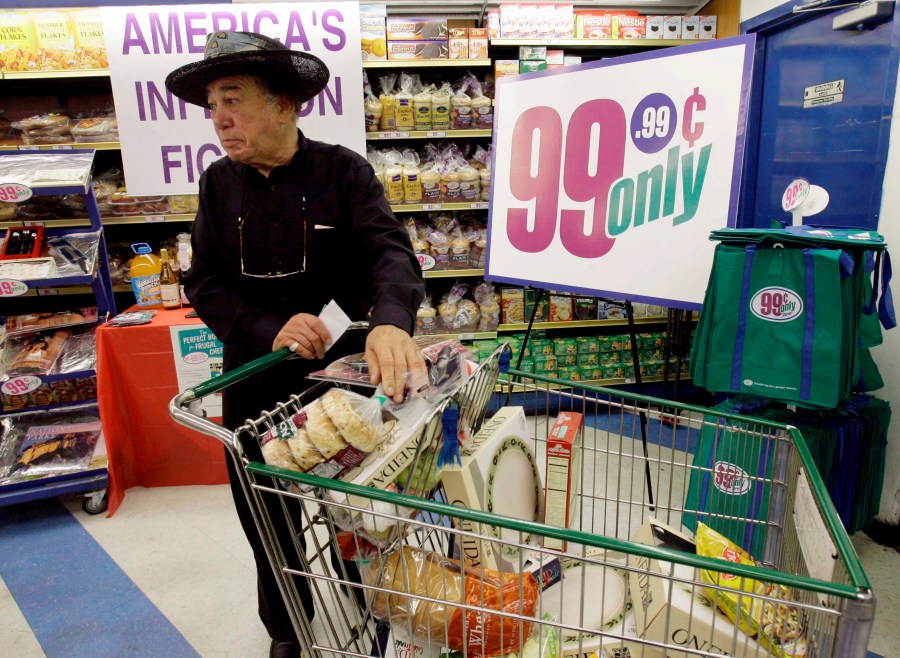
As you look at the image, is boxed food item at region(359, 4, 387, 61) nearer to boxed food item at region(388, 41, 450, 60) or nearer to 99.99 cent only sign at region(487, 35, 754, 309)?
boxed food item at region(388, 41, 450, 60)

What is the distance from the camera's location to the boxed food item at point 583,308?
390 cm

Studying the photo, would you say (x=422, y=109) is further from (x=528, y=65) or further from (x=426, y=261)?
(x=426, y=261)

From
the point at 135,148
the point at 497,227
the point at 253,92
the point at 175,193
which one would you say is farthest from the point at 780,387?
the point at 135,148

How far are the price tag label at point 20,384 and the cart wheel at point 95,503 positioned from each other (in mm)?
578

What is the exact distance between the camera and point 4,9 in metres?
3.29

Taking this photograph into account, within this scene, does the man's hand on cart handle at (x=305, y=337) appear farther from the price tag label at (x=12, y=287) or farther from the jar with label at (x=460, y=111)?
the jar with label at (x=460, y=111)

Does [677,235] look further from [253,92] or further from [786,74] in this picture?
[786,74]

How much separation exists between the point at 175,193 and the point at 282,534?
2.29 metres

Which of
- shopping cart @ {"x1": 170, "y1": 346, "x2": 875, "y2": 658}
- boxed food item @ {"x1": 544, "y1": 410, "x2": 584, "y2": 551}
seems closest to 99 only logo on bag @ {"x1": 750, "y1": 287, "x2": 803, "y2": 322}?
shopping cart @ {"x1": 170, "y1": 346, "x2": 875, "y2": 658}

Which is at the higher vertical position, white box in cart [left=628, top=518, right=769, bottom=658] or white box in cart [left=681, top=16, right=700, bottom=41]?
white box in cart [left=681, top=16, right=700, bottom=41]

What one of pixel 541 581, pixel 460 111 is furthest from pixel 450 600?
pixel 460 111

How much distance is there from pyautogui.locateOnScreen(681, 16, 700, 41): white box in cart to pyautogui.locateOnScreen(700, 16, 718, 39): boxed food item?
3 cm

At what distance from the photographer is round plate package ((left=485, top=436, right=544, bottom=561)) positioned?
4.27ft

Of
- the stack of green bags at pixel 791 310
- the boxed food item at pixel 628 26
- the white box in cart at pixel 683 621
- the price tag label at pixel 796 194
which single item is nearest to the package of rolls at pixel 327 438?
the white box in cart at pixel 683 621
